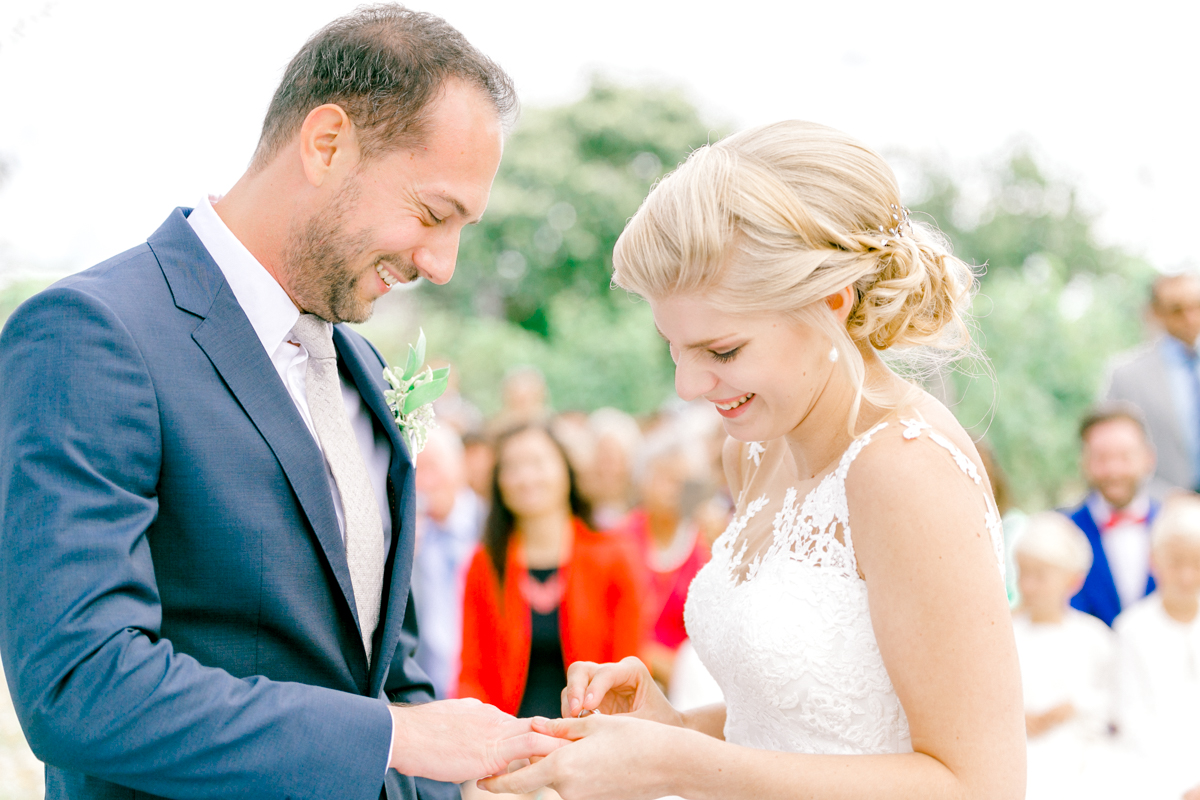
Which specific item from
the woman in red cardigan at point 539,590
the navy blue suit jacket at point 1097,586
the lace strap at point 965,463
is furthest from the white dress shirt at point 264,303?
the navy blue suit jacket at point 1097,586

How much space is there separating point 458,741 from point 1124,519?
16.2ft

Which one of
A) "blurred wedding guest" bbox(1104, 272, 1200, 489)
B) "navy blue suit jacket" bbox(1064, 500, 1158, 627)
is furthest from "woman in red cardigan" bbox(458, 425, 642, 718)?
"blurred wedding guest" bbox(1104, 272, 1200, 489)

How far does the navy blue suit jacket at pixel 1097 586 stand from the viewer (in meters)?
5.38

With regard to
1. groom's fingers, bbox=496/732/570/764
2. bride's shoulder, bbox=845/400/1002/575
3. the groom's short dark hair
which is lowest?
groom's fingers, bbox=496/732/570/764

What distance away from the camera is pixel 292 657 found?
6.28ft

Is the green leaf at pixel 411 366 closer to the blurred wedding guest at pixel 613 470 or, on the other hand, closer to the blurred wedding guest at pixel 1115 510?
the blurred wedding guest at pixel 613 470

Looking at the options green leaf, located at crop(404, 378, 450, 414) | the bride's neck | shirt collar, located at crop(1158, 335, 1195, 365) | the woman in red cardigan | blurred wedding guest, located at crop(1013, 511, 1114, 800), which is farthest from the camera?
shirt collar, located at crop(1158, 335, 1195, 365)

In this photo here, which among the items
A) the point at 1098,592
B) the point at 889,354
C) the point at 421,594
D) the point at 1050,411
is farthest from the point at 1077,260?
the point at 889,354

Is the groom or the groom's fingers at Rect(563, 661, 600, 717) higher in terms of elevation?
the groom

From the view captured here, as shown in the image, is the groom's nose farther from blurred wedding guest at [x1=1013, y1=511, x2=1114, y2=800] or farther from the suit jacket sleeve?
blurred wedding guest at [x1=1013, y1=511, x2=1114, y2=800]

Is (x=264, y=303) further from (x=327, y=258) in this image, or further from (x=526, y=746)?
(x=526, y=746)

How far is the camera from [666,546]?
5.76 metres

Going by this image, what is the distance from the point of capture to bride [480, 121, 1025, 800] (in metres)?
1.84

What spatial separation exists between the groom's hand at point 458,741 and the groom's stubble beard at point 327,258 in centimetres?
90
